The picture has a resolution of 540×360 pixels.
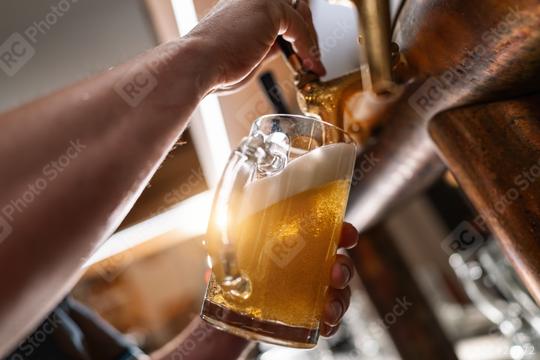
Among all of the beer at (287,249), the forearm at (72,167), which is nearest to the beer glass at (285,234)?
the beer at (287,249)

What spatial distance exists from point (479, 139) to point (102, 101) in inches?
21.0

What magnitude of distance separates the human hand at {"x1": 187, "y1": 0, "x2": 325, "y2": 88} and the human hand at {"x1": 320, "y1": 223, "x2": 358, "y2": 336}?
493mm

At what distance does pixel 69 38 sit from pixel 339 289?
166 centimetres

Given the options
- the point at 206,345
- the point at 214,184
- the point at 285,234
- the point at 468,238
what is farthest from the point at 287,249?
the point at 214,184

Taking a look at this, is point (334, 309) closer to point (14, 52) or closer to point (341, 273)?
point (341, 273)

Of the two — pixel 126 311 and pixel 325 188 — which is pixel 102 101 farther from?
pixel 126 311

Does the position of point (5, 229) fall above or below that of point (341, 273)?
above

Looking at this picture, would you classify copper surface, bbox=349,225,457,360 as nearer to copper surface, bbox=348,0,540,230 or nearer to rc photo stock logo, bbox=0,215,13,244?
copper surface, bbox=348,0,540,230

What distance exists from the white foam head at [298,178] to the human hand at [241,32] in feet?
0.68

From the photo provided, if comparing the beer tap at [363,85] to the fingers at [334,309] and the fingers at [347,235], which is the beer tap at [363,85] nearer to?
the fingers at [347,235]

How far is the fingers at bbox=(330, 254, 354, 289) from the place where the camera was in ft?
3.39

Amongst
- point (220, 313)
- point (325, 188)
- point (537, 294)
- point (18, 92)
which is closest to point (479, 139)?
point (537, 294)

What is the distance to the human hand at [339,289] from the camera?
103 centimetres

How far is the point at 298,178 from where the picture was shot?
867mm
